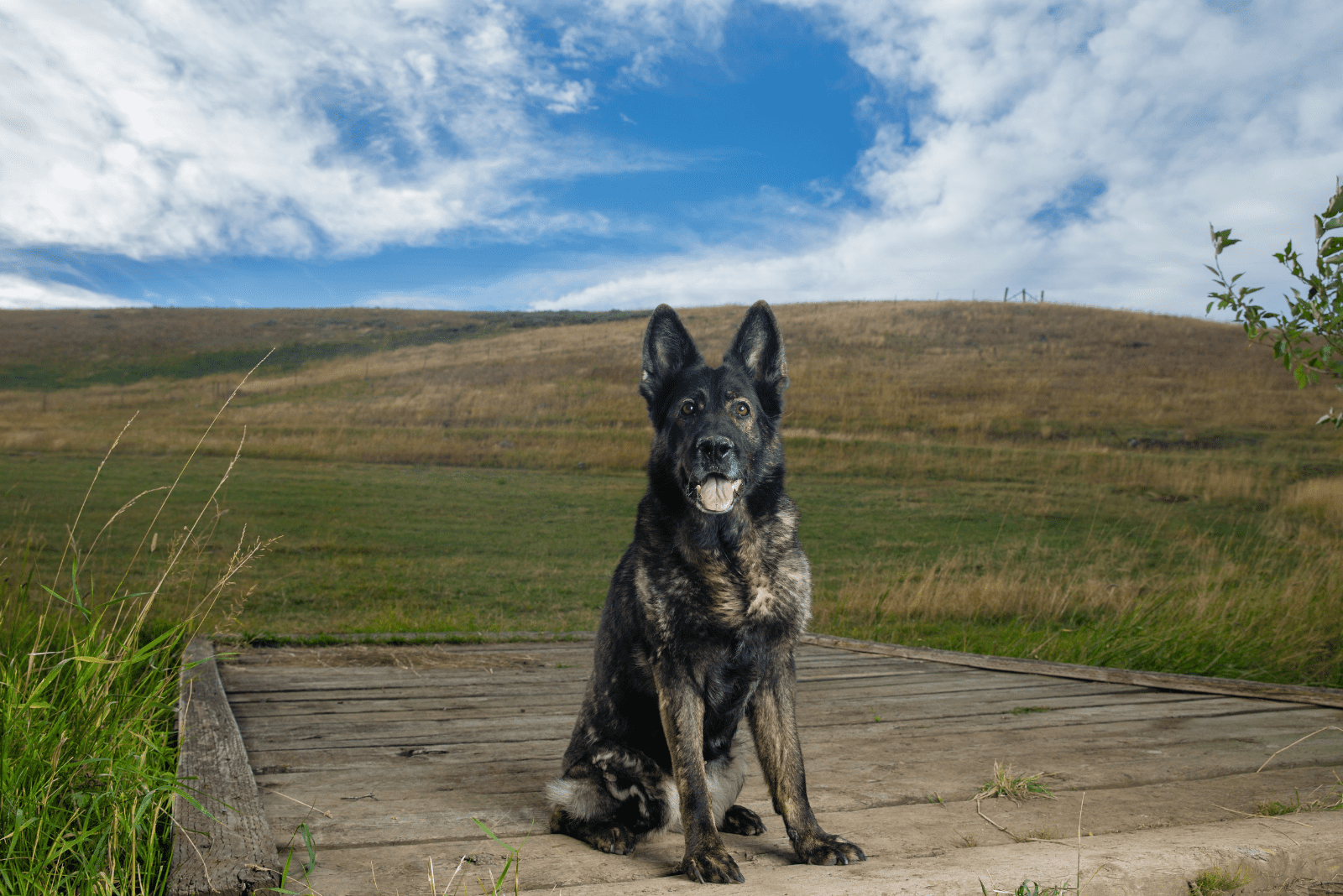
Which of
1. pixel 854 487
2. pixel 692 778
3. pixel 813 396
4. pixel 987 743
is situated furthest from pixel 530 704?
pixel 813 396

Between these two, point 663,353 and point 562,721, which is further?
point 562,721

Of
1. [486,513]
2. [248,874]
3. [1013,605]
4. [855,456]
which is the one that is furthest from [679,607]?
[855,456]

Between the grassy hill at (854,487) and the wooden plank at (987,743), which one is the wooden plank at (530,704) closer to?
the wooden plank at (987,743)

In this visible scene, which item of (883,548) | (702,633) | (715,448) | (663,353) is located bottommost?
(883,548)

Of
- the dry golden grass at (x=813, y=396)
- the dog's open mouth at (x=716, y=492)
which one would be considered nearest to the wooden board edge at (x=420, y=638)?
the dog's open mouth at (x=716, y=492)

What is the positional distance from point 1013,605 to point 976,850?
6.58 metres

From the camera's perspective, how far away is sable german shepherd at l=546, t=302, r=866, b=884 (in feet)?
8.16

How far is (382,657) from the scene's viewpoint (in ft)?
18.6

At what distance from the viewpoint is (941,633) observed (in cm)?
799

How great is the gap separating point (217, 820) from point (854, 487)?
51.9 ft

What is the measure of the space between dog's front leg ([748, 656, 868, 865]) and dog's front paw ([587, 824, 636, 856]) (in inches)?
20.0

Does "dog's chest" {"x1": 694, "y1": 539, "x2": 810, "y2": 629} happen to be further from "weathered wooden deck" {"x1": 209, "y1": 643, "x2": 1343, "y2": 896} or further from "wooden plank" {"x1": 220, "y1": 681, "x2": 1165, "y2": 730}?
"wooden plank" {"x1": 220, "y1": 681, "x2": 1165, "y2": 730}

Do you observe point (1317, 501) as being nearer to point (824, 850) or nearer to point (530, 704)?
point (530, 704)

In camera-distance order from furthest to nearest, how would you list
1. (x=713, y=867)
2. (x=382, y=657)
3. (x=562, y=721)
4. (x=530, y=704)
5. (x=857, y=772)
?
1. (x=382, y=657)
2. (x=530, y=704)
3. (x=562, y=721)
4. (x=857, y=772)
5. (x=713, y=867)
